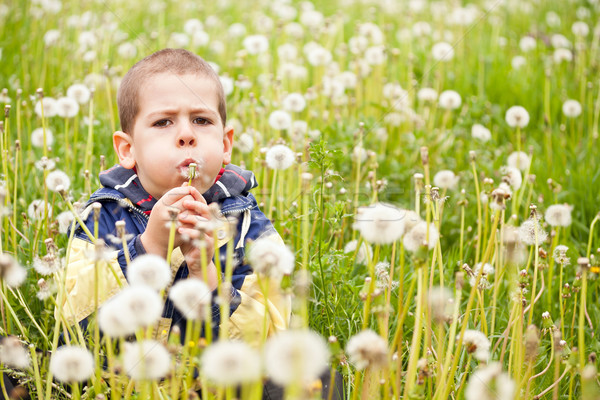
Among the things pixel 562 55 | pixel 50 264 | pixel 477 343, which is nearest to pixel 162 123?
pixel 50 264

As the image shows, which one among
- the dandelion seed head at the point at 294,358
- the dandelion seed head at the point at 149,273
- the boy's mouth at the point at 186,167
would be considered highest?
the boy's mouth at the point at 186,167

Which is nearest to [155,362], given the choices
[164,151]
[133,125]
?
[164,151]

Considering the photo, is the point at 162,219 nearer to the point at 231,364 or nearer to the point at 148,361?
the point at 148,361

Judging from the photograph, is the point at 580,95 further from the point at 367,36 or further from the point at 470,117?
the point at 367,36

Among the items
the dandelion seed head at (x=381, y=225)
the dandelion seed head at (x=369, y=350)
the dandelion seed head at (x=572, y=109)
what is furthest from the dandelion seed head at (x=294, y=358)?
the dandelion seed head at (x=572, y=109)

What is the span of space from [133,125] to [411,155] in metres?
1.70

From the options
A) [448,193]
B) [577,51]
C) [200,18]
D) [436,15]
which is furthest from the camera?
[436,15]

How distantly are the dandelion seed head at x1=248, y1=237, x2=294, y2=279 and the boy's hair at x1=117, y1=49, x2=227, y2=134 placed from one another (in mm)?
933

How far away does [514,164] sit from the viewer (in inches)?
108

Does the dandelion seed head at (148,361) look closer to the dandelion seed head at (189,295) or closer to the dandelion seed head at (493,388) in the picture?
the dandelion seed head at (189,295)

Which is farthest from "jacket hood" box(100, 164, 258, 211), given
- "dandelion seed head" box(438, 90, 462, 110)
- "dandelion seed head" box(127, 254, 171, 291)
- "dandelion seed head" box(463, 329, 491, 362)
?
"dandelion seed head" box(438, 90, 462, 110)

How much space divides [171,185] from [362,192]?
1.14 m

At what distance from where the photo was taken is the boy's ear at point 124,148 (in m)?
2.04

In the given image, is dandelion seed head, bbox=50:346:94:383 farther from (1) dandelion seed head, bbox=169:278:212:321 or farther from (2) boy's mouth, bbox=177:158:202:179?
(2) boy's mouth, bbox=177:158:202:179
